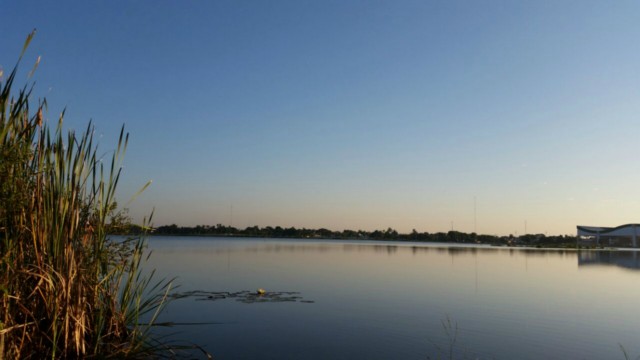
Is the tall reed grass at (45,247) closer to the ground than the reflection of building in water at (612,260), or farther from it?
farther from it

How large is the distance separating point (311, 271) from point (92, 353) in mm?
40198

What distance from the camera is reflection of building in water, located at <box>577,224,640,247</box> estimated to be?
166625mm

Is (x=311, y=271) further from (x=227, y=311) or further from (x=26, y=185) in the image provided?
(x=26, y=185)

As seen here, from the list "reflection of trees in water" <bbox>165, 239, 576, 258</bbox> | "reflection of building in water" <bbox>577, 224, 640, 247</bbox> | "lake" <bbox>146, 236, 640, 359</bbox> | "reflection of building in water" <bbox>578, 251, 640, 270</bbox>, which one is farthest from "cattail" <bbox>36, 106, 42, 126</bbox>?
"reflection of building in water" <bbox>577, 224, 640, 247</bbox>

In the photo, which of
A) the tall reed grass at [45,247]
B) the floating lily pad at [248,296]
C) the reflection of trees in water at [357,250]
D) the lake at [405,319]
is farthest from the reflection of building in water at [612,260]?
the tall reed grass at [45,247]

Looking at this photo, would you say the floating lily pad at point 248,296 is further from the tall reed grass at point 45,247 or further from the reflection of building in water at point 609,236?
the reflection of building in water at point 609,236

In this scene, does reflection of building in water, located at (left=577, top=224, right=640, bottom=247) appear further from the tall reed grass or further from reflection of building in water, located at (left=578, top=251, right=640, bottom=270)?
the tall reed grass

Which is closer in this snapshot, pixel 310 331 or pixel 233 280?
pixel 310 331

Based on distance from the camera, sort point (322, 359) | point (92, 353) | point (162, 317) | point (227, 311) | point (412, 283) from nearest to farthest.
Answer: point (92, 353) < point (322, 359) < point (162, 317) < point (227, 311) < point (412, 283)

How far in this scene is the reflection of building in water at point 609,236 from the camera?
547 ft

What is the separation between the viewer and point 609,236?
171 m

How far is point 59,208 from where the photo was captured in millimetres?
9023

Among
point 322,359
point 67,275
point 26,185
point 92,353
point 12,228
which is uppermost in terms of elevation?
point 26,185

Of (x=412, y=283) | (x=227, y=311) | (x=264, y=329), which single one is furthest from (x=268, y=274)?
(x=264, y=329)
